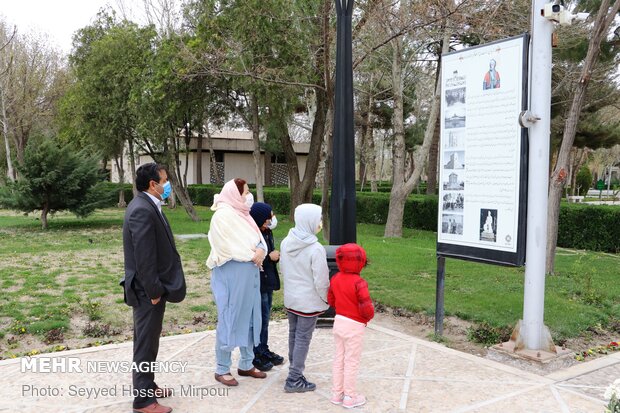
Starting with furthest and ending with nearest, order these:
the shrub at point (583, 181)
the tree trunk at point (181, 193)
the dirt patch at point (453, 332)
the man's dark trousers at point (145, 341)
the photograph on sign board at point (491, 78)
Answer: the shrub at point (583, 181)
the tree trunk at point (181, 193)
the dirt patch at point (453, 332)
the photograph on sign board at point (491, 78)
the man's dark trousers at point (145, 341)

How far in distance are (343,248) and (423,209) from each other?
1581 cm

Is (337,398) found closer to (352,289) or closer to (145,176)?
(352,289)

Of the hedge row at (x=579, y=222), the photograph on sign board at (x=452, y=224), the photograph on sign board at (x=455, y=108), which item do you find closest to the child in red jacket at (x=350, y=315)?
the photograph on sign board at (x=452, y=224)

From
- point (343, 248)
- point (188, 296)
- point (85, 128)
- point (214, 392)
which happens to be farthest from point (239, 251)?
point (85, 128)

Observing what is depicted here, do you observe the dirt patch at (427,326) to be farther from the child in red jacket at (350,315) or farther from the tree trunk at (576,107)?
the tree trunk at (576,107)

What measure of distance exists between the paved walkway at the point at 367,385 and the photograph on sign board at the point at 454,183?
161cm

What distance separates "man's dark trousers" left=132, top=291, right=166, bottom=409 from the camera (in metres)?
3.83

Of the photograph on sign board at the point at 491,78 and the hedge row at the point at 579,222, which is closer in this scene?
the photograph on sign board at the point at 491,78

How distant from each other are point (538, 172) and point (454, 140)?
37.1 inches

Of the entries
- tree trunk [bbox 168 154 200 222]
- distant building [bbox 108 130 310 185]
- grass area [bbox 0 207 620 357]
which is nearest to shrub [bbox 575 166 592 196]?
A: distant building [bbox 108 130 310 185]

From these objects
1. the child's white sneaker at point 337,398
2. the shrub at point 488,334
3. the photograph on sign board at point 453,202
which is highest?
the photograph on sign board at point 453,202

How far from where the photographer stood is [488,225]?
543 centimetres

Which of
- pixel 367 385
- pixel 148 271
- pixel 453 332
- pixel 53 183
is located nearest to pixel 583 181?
pixel 53 183

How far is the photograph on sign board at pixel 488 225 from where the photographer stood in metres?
5.38
